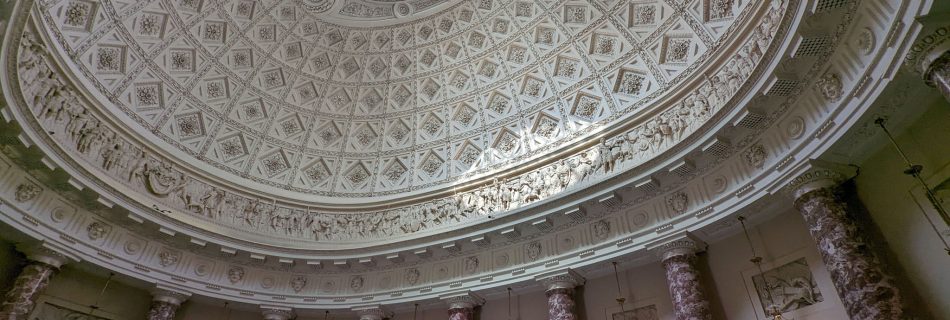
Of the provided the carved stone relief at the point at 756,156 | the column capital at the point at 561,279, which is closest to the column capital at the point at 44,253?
the column capital at the point at 561,279

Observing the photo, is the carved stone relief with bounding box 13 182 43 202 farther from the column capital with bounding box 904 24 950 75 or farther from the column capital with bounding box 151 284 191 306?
the column capital with bounding box 904 24 950 75

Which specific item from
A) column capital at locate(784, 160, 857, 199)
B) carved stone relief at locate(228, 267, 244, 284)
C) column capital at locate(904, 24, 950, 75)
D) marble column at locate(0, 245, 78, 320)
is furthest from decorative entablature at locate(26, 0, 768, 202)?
column capital at locate(904, 24, 950, 75)

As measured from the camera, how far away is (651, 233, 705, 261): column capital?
1054cm

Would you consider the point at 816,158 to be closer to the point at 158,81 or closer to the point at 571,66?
the point at 571,66

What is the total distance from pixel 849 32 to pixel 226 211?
52.8 feet

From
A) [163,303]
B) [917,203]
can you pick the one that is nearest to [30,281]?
[163,303]

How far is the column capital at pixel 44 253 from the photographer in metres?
10.9

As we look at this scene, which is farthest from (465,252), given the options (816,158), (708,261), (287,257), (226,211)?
(816,158)

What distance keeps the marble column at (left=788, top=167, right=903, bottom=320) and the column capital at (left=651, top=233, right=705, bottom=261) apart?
7.69ft

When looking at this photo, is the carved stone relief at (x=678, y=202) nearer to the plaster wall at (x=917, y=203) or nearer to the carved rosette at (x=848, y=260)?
the carved rosette at (x=848, y=260)

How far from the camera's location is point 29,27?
991cm

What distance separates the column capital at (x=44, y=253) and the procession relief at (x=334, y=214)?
219 centimetres

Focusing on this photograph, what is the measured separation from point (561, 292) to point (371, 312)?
6.08 metres

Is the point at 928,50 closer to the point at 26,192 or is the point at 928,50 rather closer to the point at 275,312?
the point at 275,312
